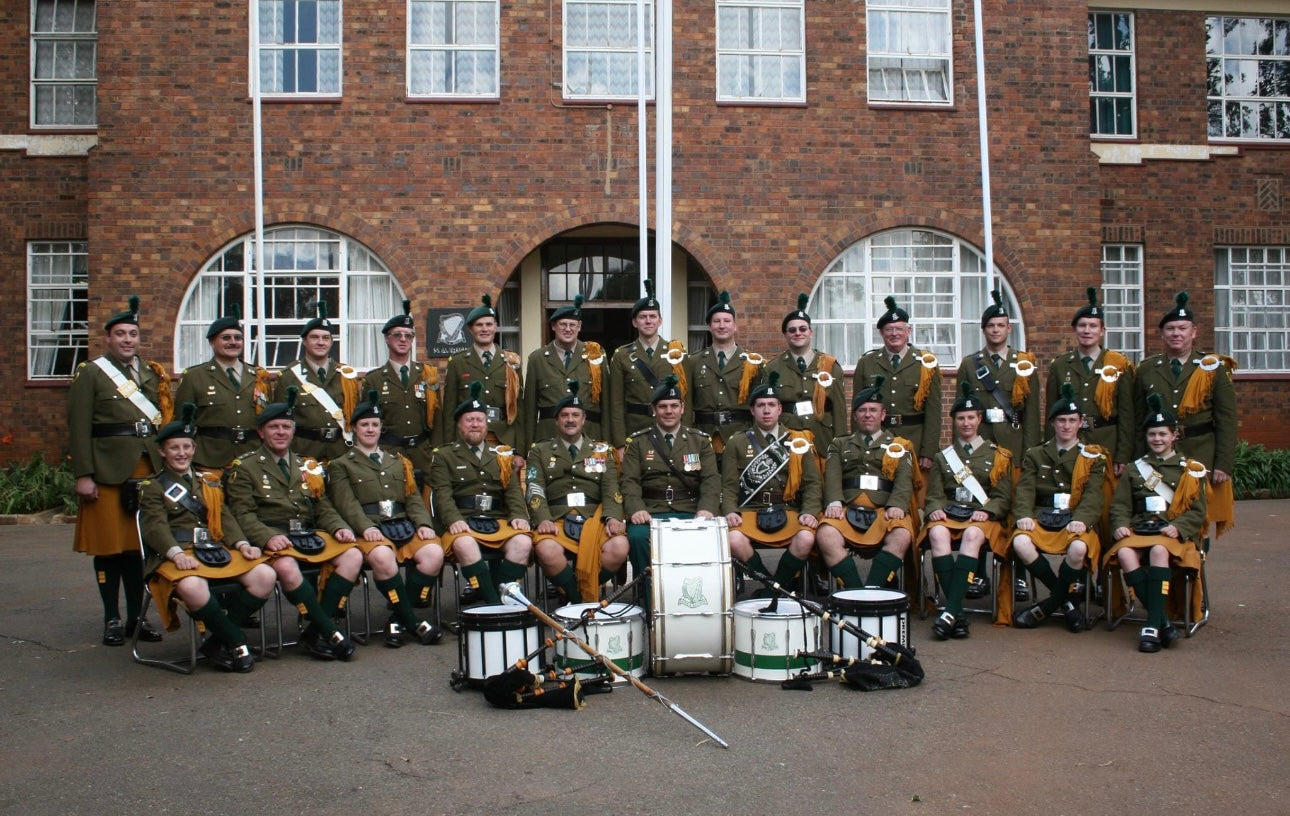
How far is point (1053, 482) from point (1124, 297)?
1032 cm

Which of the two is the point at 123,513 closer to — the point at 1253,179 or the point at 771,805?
the point at 771,805

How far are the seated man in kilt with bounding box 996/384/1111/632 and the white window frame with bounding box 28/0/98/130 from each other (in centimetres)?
1360

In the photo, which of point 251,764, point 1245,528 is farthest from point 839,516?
point 1245,528

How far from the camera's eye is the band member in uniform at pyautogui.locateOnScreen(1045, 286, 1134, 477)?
30.6ft

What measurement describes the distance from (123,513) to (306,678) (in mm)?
1988

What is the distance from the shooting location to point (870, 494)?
9000 mm

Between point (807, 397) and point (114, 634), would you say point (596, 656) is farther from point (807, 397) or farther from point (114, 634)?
point (114, 634)

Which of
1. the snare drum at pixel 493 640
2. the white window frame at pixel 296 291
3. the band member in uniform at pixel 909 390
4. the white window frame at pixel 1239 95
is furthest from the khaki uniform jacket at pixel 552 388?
the white window frame at pixel 1239 95

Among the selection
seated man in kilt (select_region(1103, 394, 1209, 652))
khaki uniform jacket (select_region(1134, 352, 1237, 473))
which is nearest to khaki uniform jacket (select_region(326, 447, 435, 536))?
seated man in kilt (select_region(1103, 394, 1209, 652))

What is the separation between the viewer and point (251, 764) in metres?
5.83

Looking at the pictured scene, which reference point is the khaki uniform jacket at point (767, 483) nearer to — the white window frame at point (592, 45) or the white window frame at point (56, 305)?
the white window frame at point (592, 45)

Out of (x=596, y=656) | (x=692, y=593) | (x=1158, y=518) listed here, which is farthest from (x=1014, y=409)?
(x=596, y=656)

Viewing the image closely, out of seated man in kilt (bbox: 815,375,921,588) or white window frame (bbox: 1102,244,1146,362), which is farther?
white window frame (bbox: 1102,244,1146,362)

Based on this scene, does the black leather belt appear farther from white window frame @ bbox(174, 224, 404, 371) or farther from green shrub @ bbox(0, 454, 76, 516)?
white window frame @ bbox(174, 224, 404, 371)
